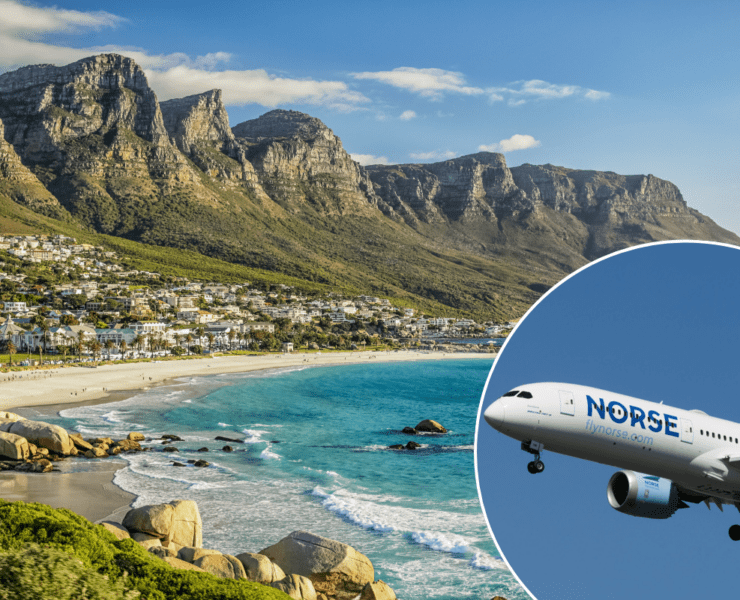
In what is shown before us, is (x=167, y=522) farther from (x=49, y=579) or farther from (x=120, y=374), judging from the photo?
(x=120, y=374)

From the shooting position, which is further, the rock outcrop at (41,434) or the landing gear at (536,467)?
the rock outcrop at (41,434)

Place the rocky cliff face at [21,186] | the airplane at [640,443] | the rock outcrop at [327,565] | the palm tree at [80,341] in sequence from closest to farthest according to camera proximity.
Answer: the airplane at [640,443]
the rock outcrop at [327,565]
the palm tree at [80,341]
the rocky cliff face at [21,186]

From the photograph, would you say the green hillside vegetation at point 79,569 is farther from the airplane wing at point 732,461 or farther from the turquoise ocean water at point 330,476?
the turquoise ocean water at point 330,476

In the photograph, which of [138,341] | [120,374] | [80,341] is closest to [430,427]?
[120,374]

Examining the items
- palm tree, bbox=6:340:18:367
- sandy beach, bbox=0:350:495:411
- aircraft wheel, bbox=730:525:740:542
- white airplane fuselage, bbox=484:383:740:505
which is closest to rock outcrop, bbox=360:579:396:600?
white airplane fuselage, bbox=484:383:740:505

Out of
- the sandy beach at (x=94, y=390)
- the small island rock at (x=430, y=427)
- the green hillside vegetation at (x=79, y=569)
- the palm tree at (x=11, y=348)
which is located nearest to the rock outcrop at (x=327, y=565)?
the green hillside vegetation at (x=79, y=569)

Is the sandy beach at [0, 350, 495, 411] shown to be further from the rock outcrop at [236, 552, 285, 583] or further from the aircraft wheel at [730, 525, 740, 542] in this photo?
the aircraft wheel at [730, 525, 740, 542]

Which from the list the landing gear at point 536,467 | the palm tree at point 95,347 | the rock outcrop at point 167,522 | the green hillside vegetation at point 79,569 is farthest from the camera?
the palm tree at point 95,347
